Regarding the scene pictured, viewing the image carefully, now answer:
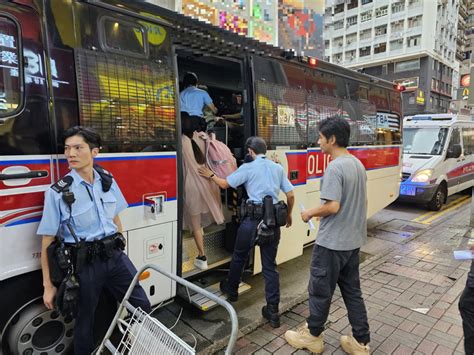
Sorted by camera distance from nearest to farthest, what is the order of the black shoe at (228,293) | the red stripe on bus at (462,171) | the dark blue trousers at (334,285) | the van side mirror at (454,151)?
the dark blue trousers at (334,285) → the black shoe at (228,293) → the van side mirror at (454,151) → the red stripe on bus at (462,171)

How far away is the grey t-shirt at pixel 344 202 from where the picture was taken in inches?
104

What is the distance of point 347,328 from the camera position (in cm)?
339

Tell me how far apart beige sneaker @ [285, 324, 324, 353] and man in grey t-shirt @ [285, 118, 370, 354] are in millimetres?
136

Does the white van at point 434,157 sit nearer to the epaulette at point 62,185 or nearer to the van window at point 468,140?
the van window at point 468,140

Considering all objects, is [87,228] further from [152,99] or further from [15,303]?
[152,99]

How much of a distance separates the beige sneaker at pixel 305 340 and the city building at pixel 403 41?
4152 centimetres

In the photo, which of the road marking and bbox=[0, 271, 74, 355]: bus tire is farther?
the road marking

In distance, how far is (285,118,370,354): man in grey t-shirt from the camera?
2654 mm

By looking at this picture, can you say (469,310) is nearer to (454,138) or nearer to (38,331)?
(38,331)

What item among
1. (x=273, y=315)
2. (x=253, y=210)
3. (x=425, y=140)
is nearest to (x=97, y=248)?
(x=253, y=210)

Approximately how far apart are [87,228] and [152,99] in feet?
4.04

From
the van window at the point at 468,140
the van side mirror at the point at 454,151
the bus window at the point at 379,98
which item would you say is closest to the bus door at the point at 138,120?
the bus window at the point at 379,98

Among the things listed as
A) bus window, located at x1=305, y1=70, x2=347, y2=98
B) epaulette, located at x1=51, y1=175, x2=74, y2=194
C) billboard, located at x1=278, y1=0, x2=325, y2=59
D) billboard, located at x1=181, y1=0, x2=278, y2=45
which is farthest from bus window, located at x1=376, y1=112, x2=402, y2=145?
epaulette, located at x1=51, y1=175, x2=74, y2=194

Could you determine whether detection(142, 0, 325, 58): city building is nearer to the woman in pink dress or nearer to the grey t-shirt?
the woman in pink dress
